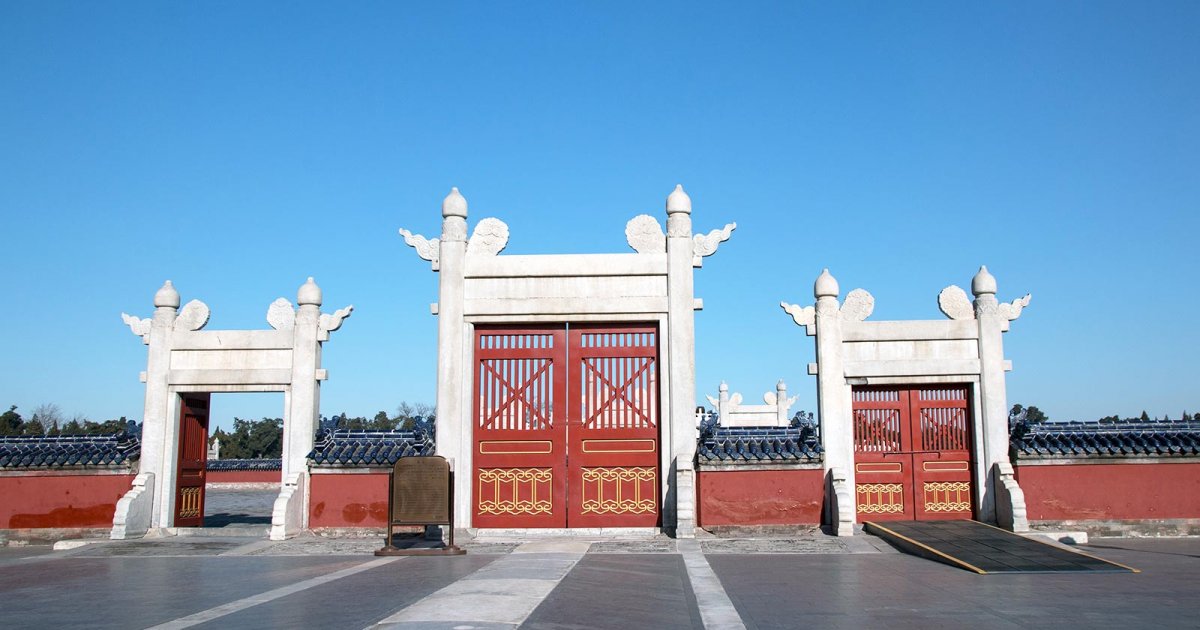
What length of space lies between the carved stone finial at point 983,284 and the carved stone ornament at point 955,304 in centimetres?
18

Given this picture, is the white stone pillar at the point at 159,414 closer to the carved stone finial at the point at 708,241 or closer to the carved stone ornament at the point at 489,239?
the carved stone ornament at the point at 489,239

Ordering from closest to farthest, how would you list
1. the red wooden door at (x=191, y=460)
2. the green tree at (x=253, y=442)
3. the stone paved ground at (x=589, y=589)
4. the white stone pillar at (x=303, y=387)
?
the stone paved ground at (x=589, y=589) → the white stone pillar at (x=303, y=387) → the red wooden door at (x=191, y=460) → the green tree at (x=253, y=442)

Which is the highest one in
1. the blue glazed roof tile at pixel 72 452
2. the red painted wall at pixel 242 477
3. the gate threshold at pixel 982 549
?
the blue glazed roof tile at pixel 72 452

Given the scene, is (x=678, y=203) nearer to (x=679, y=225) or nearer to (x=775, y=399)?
(x=679, y=225)

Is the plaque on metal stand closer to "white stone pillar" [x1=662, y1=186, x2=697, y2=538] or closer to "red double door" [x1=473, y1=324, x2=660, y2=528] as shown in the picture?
"red double door" [x1=473, y1=324, x2=660, y2=528]

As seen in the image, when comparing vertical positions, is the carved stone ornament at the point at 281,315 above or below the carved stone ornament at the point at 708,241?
below

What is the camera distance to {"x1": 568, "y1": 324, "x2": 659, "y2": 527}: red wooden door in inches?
531

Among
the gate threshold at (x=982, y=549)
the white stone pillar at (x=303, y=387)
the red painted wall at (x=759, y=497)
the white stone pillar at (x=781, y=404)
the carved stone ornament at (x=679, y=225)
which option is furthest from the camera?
the white stone pillar at (x=781, y=404)

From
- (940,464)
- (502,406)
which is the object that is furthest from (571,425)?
(940,464)

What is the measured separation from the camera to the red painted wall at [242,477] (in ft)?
112

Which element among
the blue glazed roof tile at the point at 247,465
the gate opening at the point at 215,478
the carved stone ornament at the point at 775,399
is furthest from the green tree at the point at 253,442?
the carved stone ornament at the point at 775,399

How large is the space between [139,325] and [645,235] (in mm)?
7734

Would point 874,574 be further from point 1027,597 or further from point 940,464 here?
point 940,464

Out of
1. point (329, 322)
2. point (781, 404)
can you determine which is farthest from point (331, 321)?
point (781, 404)
